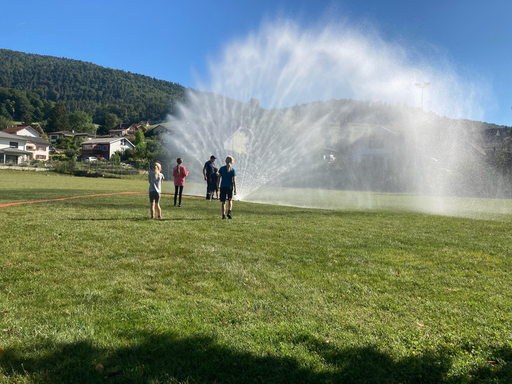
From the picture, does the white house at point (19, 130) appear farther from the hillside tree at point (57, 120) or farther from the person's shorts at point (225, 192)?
the person's shorts at point (225, 192)

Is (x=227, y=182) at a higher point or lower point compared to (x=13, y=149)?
lower

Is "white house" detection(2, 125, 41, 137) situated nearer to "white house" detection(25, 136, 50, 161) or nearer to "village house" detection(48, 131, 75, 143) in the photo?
"white house" detection(25, 136, 50, 161)

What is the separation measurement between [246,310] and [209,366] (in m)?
1.16

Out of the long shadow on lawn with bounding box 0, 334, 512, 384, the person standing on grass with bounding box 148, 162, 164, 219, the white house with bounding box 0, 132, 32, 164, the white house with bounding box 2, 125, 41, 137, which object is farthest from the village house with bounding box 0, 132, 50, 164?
the long shadow on lawn with bounding box 0, 334, 512, 384

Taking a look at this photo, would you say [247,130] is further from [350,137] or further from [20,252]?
[350,137]

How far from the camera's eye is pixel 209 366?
9.34 ft

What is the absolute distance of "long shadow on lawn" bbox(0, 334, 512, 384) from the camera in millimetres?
2703

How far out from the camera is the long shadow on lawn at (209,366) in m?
2.70

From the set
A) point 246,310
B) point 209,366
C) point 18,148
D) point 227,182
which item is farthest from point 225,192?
point 18,148

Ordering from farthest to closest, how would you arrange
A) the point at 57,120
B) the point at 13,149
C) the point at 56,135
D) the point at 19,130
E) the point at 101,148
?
the point at 57,120
the point at 56,135
the point at 101,148
the point at 19,130
the point at 13,149

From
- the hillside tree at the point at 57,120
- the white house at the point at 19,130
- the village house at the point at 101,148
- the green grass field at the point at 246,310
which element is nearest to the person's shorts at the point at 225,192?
the green grass field at the point at 246,310

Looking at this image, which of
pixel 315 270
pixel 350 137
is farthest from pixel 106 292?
pixel 350 137

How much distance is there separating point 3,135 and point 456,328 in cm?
9507

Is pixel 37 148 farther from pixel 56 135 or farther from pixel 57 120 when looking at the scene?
pixel 57 120
